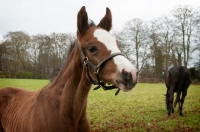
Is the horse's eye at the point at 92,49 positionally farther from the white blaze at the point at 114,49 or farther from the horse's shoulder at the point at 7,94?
the horse's shoulder at the point at 7,94

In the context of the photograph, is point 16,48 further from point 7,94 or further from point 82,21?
point 82,21

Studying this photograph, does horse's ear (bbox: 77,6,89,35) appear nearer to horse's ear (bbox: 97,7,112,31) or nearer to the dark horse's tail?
horse's ear (bbox: 97,7,112,31)

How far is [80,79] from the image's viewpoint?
262 centimetres

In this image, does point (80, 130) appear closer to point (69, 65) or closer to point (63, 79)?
Answer: point (63, 79)

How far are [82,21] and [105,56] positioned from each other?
2.15ft

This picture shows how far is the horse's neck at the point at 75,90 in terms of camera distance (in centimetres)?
255

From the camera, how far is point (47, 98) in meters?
2.78

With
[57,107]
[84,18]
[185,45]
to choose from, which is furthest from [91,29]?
[185,45]

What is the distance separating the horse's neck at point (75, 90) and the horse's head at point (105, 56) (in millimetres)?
219

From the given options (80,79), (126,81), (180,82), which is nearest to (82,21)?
(80,79)

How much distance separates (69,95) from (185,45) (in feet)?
39.5

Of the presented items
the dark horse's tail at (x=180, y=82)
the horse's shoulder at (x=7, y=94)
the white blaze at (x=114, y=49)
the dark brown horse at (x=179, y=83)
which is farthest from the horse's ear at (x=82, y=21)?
the dark horse's tail at (x=180, y=82)

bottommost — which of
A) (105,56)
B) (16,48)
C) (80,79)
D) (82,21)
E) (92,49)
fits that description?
(80,79)

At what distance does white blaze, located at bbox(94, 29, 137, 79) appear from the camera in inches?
76.4
